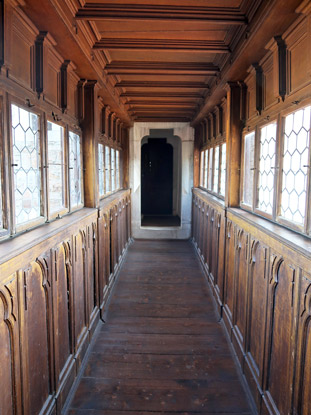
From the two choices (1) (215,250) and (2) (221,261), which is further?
(1) (215,250)

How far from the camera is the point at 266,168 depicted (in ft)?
9.82

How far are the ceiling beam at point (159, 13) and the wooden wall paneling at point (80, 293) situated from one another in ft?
5.90

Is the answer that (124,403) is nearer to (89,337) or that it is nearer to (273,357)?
(89,337)

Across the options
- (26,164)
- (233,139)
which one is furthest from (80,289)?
(233,139)

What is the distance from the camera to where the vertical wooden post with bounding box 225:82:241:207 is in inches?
148

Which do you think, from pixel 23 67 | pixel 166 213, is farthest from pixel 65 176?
pixel 166 213

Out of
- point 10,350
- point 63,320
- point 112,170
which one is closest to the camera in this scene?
point 10,350

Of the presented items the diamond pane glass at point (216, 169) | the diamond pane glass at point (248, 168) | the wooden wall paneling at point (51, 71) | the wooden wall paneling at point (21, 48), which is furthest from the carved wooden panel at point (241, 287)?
the diamond pane glass at point (216, 169)

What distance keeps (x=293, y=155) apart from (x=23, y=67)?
1979 mm

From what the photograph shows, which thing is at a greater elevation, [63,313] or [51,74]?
[51,74]

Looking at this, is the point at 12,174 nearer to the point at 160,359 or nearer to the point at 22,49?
the point at 22,49

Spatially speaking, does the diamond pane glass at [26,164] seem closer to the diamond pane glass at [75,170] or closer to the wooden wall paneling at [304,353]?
the diamond pane glass at [75,170]

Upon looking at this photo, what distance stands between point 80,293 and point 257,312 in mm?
1637

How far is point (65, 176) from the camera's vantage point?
319 cm
